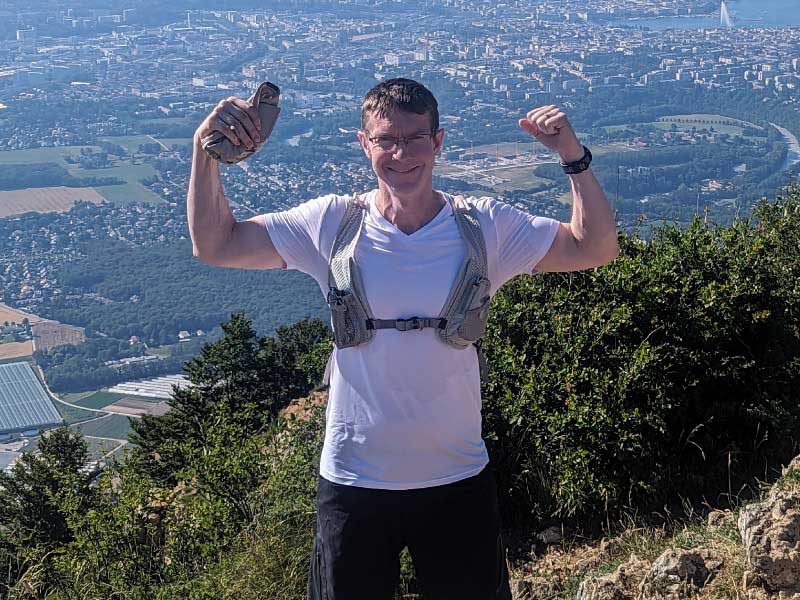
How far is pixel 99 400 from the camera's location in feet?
145

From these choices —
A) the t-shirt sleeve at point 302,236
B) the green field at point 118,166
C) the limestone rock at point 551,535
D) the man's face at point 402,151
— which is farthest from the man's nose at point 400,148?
the green field at point 118,166

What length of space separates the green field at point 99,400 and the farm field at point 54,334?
23.4ft

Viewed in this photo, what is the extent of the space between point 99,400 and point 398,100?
44188 millimetres

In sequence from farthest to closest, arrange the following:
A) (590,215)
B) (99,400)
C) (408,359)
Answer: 1. (99,400)
2. (590,215)
3. (408,359)

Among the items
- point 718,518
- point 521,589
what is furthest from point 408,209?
point 718,518

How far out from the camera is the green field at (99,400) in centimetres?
4334

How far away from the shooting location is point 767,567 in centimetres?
306

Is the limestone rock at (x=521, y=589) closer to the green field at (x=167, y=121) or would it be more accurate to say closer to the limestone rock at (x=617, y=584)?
the limestone rock at (x=617, y=584)

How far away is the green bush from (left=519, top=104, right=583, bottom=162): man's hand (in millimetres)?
2262

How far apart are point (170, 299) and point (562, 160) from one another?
51730 mm

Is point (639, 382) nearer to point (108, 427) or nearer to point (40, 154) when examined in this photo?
point (108, 427)

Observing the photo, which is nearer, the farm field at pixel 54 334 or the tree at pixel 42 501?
the tree at pixel 42 501

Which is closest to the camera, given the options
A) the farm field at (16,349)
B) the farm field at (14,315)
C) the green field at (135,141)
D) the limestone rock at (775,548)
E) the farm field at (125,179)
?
the limestone rock at (775,548)

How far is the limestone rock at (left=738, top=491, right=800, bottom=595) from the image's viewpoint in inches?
119
